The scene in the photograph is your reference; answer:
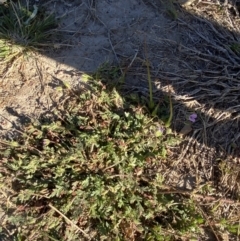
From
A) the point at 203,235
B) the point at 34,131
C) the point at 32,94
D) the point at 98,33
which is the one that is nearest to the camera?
the point at 203,235

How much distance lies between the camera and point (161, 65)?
10.4 ft

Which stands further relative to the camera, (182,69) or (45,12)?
(45,12)

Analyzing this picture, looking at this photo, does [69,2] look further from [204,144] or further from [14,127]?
[204,144]

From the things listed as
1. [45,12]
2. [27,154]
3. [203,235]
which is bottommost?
[27,154]

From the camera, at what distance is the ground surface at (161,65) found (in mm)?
2895

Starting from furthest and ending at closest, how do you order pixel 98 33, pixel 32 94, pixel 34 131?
pixel 98 33, pixel 32 94, pixel 34 131

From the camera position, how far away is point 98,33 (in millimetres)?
3324

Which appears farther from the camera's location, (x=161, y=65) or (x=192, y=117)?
(x=161, y=65)

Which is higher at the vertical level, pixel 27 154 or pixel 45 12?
pixel 45 12

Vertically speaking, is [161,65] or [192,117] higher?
[161,65]

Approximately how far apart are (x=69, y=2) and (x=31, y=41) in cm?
52

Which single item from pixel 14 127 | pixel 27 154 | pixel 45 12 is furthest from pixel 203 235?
pixel 45 12

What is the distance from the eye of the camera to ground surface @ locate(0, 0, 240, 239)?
289cm

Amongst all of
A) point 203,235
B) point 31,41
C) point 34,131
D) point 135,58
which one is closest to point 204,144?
point 203,235
